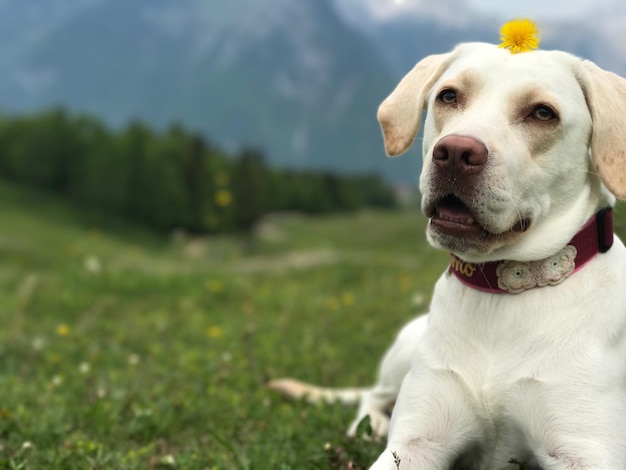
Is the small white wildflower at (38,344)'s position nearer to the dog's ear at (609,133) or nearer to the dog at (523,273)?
the dog at (523,273)

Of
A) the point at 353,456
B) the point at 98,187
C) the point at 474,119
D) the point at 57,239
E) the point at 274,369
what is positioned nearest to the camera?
the point at 474,119

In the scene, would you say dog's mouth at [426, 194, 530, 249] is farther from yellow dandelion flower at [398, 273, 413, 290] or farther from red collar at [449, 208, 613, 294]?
yellow dandelion flower at [398, 273, 413, 290]

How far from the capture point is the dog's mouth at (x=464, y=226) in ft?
9.27

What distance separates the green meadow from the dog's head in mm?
1135

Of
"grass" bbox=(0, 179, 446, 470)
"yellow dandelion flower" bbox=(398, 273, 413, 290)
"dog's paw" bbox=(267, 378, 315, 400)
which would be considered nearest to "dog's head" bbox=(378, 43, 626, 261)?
"grass" bbox=(0, 179, 446, 470)

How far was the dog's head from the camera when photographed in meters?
2.73

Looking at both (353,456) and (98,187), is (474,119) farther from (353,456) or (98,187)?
(98,187)

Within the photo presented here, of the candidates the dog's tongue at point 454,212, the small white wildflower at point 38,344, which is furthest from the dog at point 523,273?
the small white wildflower at point 38,344

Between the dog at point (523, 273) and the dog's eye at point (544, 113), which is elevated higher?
the dog's eye at point (544, 113)

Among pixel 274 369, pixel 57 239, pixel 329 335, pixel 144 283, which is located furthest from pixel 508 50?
pixel 57 239

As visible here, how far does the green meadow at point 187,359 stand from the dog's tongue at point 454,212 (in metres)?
1.10

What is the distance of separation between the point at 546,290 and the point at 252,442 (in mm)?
1973

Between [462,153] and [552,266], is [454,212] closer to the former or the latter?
[462,153]

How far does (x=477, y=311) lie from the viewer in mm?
3100
